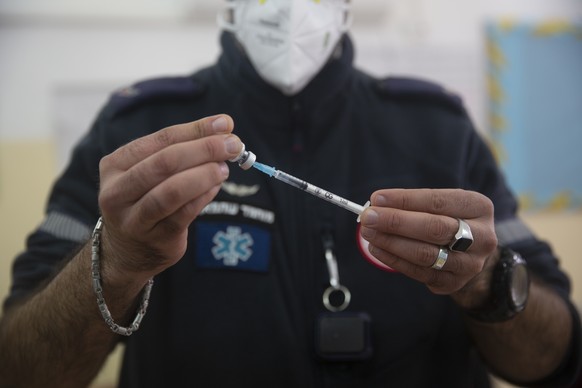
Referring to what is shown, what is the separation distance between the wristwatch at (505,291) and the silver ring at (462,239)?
0.58 ft

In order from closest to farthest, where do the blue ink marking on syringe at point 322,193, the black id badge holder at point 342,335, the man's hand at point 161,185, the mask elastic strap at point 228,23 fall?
the man's hand at point 161,185 < the blue ink marking on syringe at point 322,193 < the black id badge holder at point 342,335 < the mask elastic strap at point 228,23

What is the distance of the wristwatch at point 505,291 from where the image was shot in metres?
0.77

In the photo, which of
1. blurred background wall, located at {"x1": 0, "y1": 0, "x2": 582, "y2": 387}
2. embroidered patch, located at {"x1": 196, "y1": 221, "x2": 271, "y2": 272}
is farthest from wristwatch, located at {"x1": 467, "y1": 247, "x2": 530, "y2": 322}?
blurred background wall, located at {"x1": 0, "y1": 0, "x2": 582, "y2": 387}

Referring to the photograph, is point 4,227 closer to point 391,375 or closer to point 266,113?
point 266,113

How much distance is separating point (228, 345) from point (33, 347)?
290 millimetres

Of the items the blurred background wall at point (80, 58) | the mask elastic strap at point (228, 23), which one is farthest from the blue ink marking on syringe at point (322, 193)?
the blurred background wall at point (80, 58)

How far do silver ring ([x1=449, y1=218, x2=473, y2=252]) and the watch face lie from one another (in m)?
0.19

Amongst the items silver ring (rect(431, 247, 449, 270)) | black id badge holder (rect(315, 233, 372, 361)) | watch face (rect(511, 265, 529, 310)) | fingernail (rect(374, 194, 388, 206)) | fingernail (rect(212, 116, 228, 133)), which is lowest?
black id badge holder (rect(315, 233, 372, 361))

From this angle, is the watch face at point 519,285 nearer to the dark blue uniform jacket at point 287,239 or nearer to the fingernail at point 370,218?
the dark blue uniform jacket at point 287,239

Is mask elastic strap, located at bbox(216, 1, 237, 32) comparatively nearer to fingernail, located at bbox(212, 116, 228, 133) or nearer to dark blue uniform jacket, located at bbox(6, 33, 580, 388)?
dark blue uniform jacket, located at bbox(6, 33, 580, 388)

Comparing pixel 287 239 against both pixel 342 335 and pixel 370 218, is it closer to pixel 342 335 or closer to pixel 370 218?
pixel 342 335

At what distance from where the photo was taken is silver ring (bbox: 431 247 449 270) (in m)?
0.64

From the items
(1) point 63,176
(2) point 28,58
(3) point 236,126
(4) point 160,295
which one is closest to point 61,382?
(4) point 160,295

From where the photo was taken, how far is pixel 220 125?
580 millimetres
